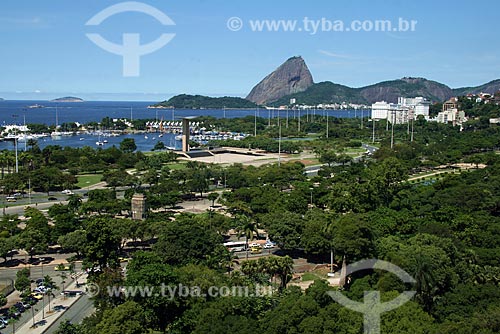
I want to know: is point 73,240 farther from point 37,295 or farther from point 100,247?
point 100,247

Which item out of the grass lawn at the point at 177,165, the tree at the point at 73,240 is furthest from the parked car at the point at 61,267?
the grass lawn at the point at 177,165

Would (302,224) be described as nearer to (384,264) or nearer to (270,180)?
(384,264)

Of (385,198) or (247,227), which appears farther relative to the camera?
(385,198)

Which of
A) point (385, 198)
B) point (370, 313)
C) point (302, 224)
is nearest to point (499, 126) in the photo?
point (385, 198)

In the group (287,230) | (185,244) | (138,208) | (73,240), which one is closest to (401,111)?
(138,208)

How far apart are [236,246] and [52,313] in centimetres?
955

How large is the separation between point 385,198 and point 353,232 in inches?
540

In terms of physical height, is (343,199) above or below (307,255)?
above

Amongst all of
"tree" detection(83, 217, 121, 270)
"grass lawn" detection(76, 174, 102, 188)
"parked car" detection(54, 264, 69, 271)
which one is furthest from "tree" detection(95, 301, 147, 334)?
"grass lawn" detection(76, 174, 102, 188)

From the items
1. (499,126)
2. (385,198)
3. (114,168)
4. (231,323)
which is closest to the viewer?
(231,323)

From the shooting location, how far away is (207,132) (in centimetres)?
9469

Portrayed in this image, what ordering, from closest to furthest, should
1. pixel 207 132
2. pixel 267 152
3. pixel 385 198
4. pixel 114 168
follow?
pixel 385 198, pixel 114 168, pixel 267 152, pixel 207 132

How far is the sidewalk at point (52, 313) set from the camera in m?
15.7

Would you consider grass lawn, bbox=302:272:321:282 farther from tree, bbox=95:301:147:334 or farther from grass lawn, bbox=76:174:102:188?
grass lawn, bbox=76:174:102:188
